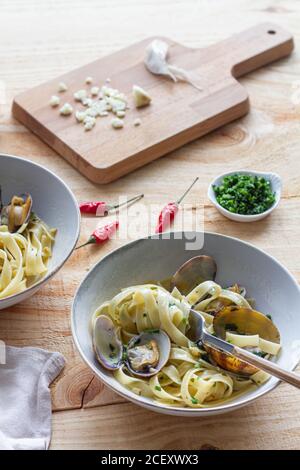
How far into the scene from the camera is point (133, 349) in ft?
7.81

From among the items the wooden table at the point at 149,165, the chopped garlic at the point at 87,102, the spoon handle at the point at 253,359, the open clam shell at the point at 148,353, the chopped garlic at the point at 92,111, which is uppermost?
the spoon handle at the point at 253,359

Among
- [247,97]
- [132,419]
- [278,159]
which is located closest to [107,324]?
[132,419]

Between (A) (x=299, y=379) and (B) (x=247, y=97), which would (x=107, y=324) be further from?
(B) (x=247, y=97)

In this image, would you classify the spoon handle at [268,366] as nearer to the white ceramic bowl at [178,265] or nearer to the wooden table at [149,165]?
the white ceramic bowl at [178,265]

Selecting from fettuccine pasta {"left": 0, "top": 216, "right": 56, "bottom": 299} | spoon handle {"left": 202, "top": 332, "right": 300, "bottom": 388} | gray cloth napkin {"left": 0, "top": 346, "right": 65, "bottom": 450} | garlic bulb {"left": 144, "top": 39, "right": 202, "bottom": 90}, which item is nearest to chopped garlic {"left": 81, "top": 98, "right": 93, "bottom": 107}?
garlic bulb {"left": 144, "top": 39, "right": 202, "bottom": 90}

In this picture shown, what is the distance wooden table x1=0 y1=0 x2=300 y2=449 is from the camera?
2314mm

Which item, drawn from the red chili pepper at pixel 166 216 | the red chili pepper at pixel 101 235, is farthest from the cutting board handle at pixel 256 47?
the red chili pepper at pixel 101 235

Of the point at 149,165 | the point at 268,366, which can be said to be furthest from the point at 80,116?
the point at 268,366

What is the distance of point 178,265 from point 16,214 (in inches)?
26.0

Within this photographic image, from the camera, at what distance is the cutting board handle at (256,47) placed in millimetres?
3934

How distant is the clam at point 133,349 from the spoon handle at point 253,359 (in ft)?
0.48

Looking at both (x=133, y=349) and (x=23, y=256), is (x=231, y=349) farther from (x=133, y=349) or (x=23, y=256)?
(x=23, y=256)

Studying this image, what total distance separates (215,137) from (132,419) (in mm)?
1652
